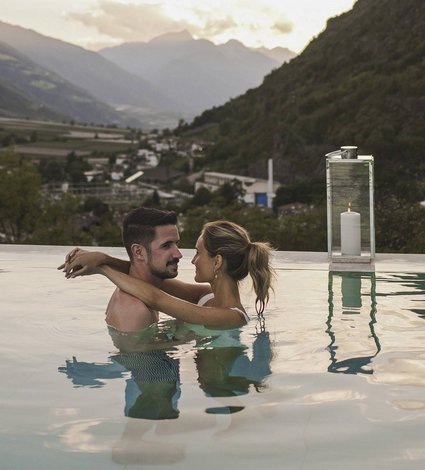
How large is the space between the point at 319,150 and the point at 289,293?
163 feet

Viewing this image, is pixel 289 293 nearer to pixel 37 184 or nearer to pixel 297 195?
pixel 37 184

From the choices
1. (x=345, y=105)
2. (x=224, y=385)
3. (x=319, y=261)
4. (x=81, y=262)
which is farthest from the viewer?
(x=345, y=105)

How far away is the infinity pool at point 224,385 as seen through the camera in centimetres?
186

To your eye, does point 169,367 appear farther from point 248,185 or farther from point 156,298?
point 248,185

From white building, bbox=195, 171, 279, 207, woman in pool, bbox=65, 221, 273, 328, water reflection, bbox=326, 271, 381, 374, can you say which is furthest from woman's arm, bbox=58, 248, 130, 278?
white building, bbox=195, 171, 279, 207

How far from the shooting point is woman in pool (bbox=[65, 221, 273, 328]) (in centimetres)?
291

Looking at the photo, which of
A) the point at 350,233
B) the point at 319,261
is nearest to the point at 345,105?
the point at 319,261

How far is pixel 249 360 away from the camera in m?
2.81

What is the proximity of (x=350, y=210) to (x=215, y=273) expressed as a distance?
68.3 inches

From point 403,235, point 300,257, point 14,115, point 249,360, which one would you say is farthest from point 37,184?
point 14,115

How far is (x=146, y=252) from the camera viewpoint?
296cm

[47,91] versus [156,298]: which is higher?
[47,91]

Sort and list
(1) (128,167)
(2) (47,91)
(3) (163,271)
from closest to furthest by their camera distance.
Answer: (3) (163,271)
(1) (128,167)
(2) (47,91)

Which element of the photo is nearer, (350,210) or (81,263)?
(81,263)
